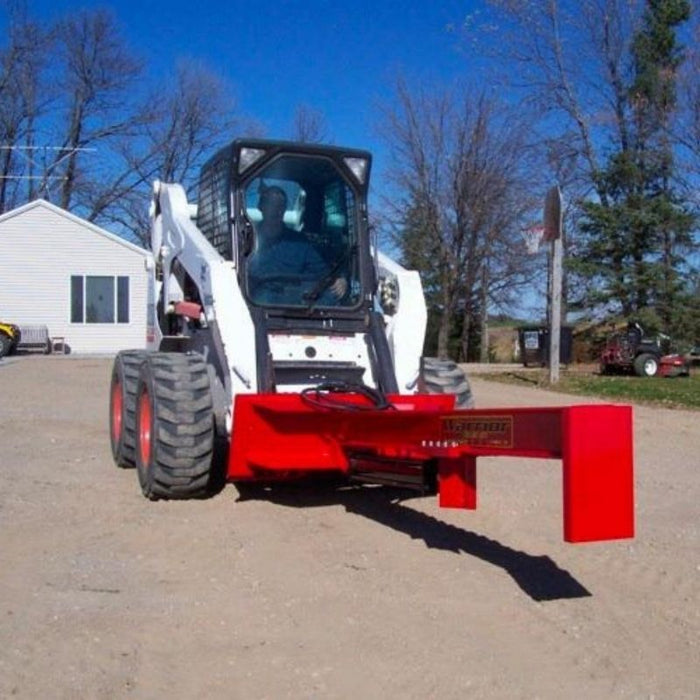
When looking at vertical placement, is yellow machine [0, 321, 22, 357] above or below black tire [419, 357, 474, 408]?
above

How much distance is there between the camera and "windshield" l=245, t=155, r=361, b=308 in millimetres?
7770

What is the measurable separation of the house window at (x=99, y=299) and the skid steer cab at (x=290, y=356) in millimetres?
24829

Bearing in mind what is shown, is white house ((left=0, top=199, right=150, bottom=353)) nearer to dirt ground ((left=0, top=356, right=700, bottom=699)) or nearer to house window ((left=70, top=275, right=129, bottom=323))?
house window ((left=70, top=275, right=129, bottom=323))

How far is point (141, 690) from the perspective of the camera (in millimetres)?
4160

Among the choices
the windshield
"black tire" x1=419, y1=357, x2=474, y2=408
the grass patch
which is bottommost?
the grass patch

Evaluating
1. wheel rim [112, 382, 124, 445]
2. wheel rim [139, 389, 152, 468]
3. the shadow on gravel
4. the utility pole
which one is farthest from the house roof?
the shadow on gravel

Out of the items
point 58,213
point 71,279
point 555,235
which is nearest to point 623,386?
point 555,235

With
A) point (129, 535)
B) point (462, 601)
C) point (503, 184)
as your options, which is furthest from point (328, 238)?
point (503, 184)

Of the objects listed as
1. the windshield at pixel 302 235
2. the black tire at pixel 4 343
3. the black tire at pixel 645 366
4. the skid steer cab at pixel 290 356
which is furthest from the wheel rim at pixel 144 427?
the black tire at pixel 4 343

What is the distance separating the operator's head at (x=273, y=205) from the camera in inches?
313

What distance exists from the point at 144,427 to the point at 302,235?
195 centimetres

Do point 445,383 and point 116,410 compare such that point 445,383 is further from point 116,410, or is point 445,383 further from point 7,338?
point 7,338

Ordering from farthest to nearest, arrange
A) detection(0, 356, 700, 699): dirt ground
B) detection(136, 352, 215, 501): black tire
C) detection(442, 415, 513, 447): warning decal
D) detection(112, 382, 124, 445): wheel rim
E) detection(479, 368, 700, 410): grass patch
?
detection(479, 368, 700, 410): grass patch → detection(112, 382, 124, 445): wheel rim → detection(136, 352, 215, 501): black tire → detection(442, 415, 513, 447): warning decal → detection(0, 356, 700, 699): dirt ground

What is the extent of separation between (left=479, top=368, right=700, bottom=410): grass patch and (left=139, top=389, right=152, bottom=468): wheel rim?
1063 cm
